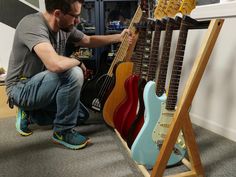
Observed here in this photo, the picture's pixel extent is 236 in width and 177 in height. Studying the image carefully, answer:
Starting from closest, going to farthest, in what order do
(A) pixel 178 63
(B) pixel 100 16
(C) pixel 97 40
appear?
(A) pixel 178 63, (C) pixel 97 40, (B) pixel 100 16

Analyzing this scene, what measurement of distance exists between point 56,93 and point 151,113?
65cm

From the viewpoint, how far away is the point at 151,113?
43.5 inches

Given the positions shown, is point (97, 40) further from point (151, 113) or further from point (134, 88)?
point (151, 113)

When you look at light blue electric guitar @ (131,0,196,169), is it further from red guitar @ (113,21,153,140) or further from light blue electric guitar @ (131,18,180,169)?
red guitar @ (113,21,153,140)

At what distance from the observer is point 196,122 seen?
1843mm

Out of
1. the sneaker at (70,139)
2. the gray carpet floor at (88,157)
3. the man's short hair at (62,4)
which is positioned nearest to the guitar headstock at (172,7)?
the man's short hair at (62,4)

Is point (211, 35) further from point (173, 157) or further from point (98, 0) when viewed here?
point (98, 0)

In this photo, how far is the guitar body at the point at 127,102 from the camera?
135 cm

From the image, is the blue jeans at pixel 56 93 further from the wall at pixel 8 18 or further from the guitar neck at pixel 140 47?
the wall at pixel 8 18

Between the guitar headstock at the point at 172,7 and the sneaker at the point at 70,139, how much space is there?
876 mm

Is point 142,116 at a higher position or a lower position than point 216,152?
higher

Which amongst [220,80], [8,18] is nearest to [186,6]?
[220,80]

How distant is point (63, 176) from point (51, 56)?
0.62 metres

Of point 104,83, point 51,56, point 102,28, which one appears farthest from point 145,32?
point 102,28
